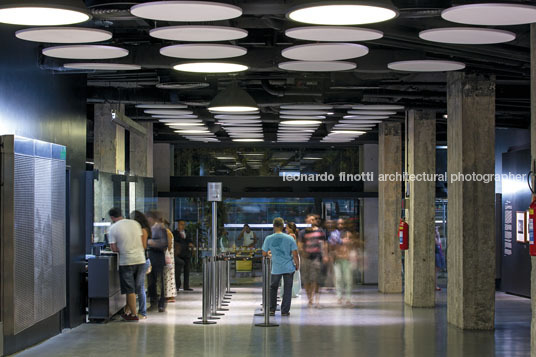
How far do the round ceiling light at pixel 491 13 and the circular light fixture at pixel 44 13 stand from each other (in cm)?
324

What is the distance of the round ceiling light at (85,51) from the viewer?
33.6 ft

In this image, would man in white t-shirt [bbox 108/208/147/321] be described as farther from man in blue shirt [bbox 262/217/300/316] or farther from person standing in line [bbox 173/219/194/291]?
person standing in line [bbox 173/219/194/291]

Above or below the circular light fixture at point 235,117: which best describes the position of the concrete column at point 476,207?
below

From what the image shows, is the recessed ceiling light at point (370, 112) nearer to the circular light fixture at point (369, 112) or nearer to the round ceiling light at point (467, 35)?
the circular light fixture at point (369, 112)

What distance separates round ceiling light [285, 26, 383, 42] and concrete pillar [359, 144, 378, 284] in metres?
15.4

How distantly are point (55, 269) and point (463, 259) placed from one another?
18.7 feet

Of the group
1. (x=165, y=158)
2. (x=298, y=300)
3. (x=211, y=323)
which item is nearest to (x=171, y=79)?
(x=211, y=323)

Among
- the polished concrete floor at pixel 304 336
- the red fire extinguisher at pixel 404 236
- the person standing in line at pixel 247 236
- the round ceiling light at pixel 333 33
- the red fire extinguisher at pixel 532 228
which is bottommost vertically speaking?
the polished concrete floor at pixel 304 336

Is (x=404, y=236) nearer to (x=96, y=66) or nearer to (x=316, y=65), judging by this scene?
(x=316, y=65)

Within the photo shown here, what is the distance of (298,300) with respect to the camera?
18.2 m

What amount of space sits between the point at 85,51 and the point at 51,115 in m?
1.90

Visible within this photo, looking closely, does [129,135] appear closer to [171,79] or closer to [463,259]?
[171,79]

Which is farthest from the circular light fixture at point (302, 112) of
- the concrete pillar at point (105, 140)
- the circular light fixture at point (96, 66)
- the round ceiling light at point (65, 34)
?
the round ceiling light at point (65, 34)

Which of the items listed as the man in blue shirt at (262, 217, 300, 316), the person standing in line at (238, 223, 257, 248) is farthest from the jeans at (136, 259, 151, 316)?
the person standing in line at (238, 223, 257, 248)
